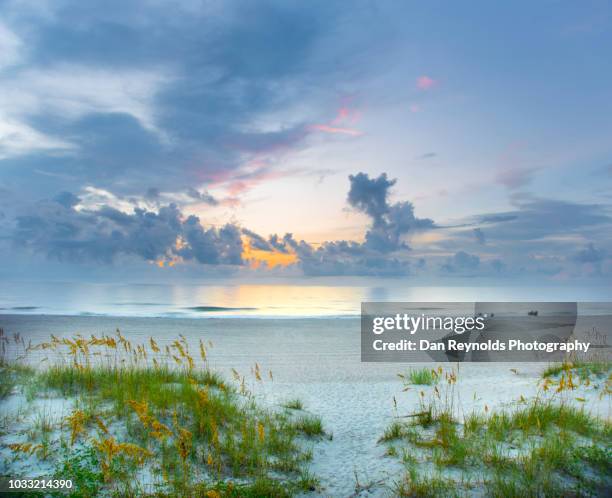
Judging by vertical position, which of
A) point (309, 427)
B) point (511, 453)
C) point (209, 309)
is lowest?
point (209, 309)

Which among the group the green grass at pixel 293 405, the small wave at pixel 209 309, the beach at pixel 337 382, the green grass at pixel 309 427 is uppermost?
the green grass at pixel 309 427

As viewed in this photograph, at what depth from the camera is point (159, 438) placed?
17.1ft

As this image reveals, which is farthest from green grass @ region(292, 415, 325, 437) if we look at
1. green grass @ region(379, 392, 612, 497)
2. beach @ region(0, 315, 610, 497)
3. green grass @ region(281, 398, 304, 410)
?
green grass @ region(281, 398, 304, 410)

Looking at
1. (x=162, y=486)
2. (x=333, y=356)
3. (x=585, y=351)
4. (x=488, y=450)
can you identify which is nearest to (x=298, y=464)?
(x=162, y=486)

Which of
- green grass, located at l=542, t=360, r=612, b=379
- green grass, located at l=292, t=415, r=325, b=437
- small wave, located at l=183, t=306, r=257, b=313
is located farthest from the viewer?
small wave, located at l=183, t=306, r=257, b=313

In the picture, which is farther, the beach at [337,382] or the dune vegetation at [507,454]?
the beach at [337,382]

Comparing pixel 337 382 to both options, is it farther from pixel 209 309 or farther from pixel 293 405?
pixel 209 309

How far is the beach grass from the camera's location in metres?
5.30

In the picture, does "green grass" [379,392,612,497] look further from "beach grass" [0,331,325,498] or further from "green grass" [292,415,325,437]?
"beach grass" [0,331,325,498]

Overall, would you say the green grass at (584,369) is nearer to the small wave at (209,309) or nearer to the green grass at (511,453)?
the green grass at (511,453)

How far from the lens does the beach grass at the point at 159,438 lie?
5301mm

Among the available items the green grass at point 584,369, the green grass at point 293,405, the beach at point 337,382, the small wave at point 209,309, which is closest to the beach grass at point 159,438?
the beach at point 337,382

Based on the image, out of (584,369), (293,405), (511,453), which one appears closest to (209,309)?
(293,405)

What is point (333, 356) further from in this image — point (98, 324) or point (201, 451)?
point (98, 324)
